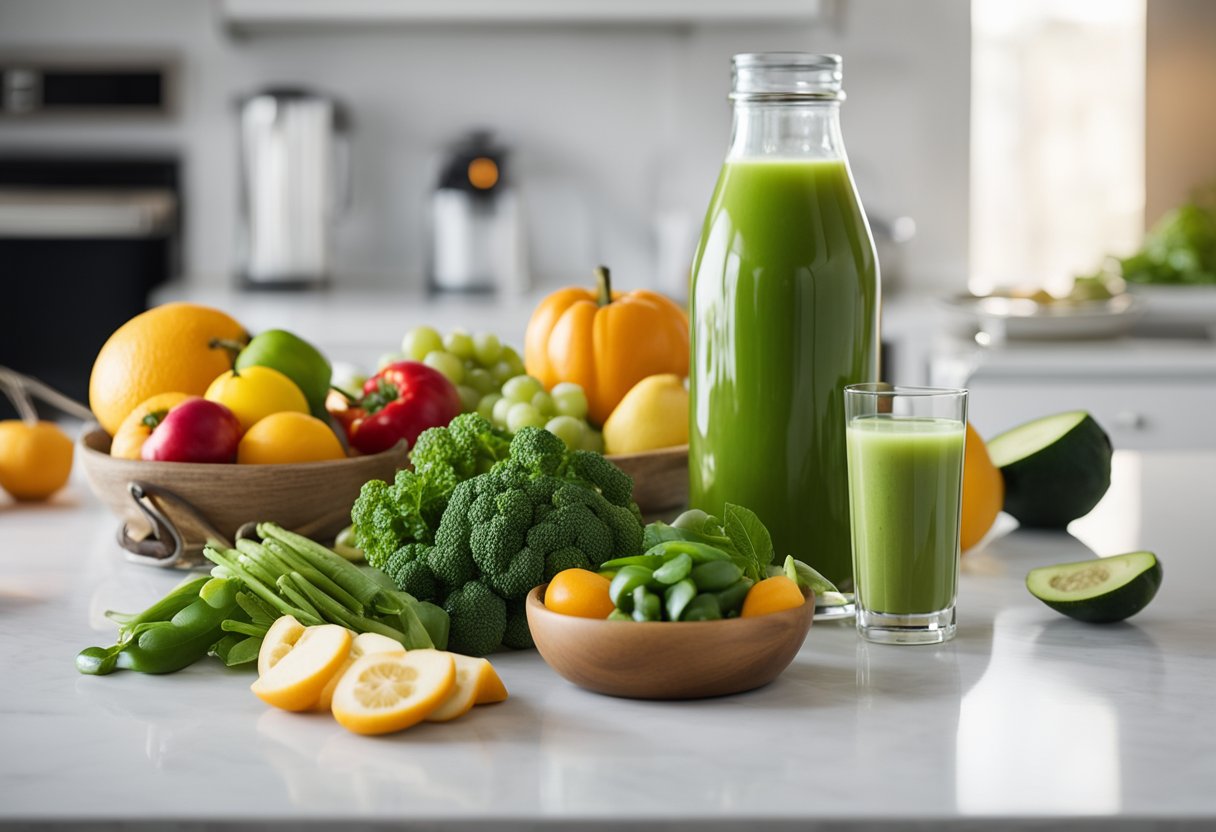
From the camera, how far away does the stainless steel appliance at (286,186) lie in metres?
3.12

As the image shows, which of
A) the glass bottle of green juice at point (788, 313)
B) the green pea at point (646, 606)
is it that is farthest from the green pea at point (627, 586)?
the glass bottle of green juice at point (788, 313)

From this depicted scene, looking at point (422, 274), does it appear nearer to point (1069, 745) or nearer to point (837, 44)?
point (837, 44)

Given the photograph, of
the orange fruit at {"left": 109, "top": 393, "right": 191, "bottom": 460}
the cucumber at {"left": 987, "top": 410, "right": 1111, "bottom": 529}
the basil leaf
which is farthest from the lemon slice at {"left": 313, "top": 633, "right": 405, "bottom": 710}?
the cucumber at {"left": 987, "top": 410, "right": 1111, "bottom": 529}

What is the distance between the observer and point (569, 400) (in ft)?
4.02

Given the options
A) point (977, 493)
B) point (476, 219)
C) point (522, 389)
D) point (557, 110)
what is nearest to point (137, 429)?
point (522, 389)

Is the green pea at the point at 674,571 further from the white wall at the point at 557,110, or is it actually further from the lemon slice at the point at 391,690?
the white wall at the point at 557,110

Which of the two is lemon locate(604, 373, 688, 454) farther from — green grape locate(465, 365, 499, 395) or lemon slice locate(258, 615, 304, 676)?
lemon slice locate(258, 615, 304, 676)

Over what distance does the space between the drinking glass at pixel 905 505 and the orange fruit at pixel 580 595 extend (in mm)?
197

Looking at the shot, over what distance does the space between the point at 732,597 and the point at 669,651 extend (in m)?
0.05

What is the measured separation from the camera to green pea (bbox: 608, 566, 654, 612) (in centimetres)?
76

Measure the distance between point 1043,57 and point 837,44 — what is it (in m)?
1.14

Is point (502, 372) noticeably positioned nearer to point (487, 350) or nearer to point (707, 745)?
point (487, 350)

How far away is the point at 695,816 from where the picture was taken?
618 millimetres

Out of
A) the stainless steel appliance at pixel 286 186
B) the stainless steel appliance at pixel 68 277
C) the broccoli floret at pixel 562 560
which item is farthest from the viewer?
the stainless steel appliance at pixel 286 186
